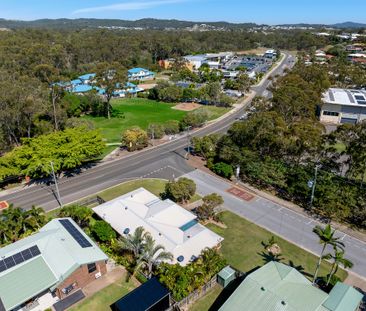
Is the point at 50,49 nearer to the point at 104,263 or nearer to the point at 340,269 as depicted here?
the point at 104,263

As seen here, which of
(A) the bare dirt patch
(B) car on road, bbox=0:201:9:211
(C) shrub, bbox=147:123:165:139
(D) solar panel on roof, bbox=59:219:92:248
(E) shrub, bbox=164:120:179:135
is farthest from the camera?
(A) the bare dirt patch

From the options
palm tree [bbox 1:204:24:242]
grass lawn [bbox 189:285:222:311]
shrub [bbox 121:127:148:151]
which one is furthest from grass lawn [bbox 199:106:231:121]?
grass lawn [bbox 189:285:222:311]

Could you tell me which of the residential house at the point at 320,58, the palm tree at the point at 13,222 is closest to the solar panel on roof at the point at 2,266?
the palm tree at the point at 13,222

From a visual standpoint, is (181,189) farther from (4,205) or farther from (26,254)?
(4,205)

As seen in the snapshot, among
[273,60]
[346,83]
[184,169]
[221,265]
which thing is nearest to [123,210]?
[221,265]

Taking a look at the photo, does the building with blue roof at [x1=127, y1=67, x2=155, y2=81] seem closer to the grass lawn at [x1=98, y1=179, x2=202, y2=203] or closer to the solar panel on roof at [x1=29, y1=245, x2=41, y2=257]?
the grass lawn at [x1=98, y1=179, x2=202, y2=203]

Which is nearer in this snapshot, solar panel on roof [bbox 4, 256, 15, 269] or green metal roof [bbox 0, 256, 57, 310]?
green metal roof [bbox 0, 256, 57, 310]

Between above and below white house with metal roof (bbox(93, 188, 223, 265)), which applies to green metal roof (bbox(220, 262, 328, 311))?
above
